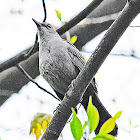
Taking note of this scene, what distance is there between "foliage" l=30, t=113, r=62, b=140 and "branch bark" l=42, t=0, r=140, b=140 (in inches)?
34.7

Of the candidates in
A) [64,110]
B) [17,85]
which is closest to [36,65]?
[17,85]

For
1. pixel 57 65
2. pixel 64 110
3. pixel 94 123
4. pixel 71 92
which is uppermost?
pixel 57 65

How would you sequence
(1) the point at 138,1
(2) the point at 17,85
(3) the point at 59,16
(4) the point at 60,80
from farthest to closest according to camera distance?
(2) the point at 17,85, (4) the point at 60,80, (3) the point at 59,16, (1) the point at 138,1

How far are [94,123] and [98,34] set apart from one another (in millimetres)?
2977

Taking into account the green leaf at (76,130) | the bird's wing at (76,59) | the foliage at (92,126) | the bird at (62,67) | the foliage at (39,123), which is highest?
the bird's wing at (76,59)

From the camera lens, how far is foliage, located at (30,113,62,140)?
11.3ft

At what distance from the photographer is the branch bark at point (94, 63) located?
214 cm

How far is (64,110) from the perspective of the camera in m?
2.57

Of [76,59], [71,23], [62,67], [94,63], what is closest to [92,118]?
[94,63]

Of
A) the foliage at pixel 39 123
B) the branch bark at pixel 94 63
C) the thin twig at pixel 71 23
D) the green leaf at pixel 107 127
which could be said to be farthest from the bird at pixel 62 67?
the green leaf at pixel 107 127

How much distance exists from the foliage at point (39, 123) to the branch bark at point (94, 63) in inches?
34.7

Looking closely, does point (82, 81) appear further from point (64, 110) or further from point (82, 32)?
point (82, 32)

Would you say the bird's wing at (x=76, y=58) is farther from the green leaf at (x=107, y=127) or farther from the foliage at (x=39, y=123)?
the green leaf at (x=107, y=127)

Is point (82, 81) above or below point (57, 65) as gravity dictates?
below
